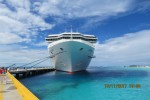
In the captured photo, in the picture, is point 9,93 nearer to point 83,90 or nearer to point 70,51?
point 83,90

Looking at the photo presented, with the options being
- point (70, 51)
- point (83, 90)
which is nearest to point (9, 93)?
point (83, 90)

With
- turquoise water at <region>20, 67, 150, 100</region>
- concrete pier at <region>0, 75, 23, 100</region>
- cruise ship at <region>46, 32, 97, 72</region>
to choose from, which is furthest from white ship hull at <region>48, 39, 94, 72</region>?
concrete pier at <region>0, 75, 23, 100</region>

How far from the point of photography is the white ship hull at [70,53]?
1983 inches

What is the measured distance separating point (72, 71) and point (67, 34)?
33.0ft

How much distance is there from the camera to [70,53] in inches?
1980

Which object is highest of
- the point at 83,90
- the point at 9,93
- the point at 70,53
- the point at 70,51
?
the point at 70,51

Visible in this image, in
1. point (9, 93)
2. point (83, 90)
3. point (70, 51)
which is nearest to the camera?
point (9, 93)

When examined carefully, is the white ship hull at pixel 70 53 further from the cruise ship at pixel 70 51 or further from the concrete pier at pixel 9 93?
the concrete pier at pixel 9 93

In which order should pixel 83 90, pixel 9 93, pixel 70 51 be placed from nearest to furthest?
pixel 9 93, pixel 83 90, pixel 70 51

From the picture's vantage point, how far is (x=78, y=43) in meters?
50.9

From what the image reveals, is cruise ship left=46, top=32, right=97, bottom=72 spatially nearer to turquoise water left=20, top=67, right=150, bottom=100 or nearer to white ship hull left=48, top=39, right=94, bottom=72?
white ship hull left=48, top=39, right=94, bottom=72

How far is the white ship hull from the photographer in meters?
50.4

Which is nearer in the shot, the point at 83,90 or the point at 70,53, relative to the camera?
the point at 83,90

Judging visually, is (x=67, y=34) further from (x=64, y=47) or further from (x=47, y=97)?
(x=47, y=97)
